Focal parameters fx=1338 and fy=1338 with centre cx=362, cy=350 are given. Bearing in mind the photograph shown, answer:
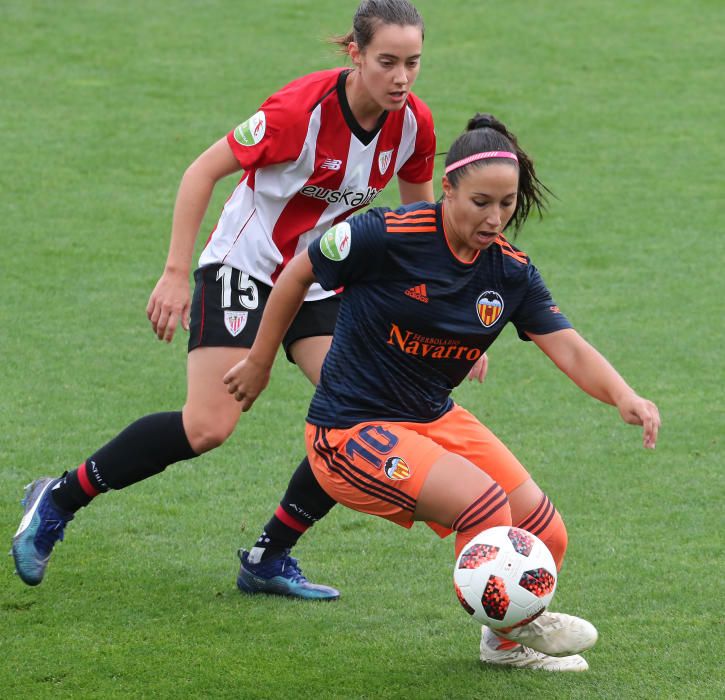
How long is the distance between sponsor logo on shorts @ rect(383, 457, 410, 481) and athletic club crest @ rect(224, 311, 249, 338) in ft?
3.75

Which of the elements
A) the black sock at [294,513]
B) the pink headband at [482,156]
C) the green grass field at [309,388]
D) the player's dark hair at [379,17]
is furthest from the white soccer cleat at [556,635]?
the player's dark hair at [379,17]

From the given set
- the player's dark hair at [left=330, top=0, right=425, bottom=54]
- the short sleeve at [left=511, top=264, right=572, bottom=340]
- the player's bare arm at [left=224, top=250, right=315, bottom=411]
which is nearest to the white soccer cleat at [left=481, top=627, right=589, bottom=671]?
the short sleeve at [left=511, top=264, right=572, bottom=340]

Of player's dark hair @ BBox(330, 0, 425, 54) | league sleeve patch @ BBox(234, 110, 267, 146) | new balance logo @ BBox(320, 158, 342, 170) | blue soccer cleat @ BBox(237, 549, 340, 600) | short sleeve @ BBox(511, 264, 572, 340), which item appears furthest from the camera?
blue soccer cleat @ BBox(237, 549, 340, 600)

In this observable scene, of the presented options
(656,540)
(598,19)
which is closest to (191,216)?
(656,540)

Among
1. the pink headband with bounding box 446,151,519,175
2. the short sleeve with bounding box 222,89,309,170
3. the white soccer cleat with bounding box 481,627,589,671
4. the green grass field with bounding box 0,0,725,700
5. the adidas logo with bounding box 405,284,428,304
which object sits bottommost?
the green grass field with bounding box 0,0,725,700

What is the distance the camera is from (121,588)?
17.2ft

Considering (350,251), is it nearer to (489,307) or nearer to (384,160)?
(489,307)

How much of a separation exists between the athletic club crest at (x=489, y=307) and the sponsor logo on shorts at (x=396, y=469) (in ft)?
1.77

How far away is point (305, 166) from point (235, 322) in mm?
649

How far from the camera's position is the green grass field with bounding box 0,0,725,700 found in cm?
469

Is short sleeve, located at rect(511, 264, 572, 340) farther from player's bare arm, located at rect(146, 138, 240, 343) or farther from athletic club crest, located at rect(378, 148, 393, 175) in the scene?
player's bare arm, located at rect(146, 138, 240, 343)

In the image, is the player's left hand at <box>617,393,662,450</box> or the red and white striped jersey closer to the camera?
the player's left hand at <box>617,393,662,450</box>

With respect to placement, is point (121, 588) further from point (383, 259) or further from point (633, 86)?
point (633, 86)

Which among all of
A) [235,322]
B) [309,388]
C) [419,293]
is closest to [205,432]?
[235,322]
